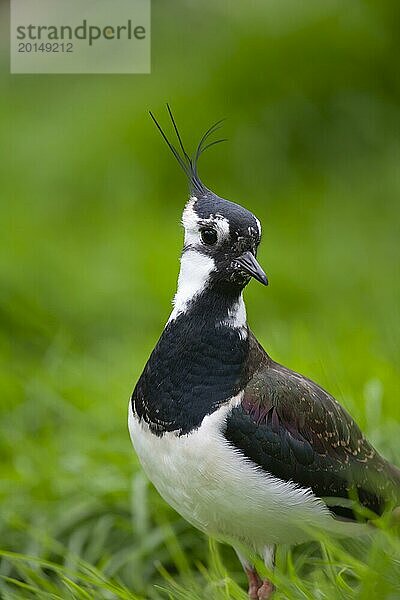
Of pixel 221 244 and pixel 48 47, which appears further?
pixel 48 47

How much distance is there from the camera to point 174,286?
6.88 meters

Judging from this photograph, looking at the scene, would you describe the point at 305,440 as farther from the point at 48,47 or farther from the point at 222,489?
the point at 48,47

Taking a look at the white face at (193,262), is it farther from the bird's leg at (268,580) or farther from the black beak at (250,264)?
the bird's leg at (268,580)

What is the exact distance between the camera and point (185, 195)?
320 inches

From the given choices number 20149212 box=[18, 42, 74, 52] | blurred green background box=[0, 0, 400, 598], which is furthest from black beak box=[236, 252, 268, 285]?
number 20149212 box=[18, 42, 74, 52]

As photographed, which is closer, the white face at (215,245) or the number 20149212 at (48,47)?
the white face at (215,245)

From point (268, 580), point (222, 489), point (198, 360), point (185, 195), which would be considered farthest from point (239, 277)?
point (185, 195)

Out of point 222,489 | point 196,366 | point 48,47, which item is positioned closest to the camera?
point 222,489

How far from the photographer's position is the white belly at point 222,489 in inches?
123

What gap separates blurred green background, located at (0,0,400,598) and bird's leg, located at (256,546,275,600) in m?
1.61

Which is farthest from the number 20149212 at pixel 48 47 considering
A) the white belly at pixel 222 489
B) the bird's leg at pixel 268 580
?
the bird's leg at pixel 268 580

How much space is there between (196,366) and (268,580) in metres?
0.65

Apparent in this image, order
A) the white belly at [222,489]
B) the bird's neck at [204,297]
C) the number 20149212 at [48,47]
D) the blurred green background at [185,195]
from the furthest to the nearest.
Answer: the number 20149212 at [48,47]
the blurred green background at [185,195]
the bird's neck at [204,297]
the white belly at [222,489]

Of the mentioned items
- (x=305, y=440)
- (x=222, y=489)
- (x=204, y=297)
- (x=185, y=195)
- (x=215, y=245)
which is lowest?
(x=222, y=489)
